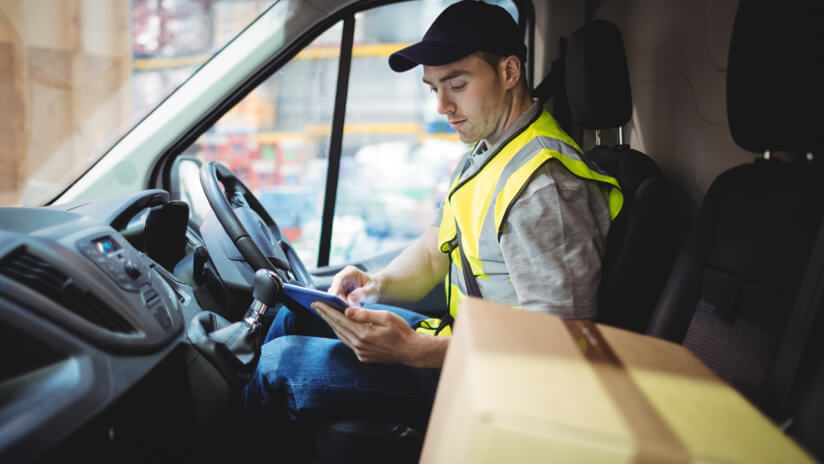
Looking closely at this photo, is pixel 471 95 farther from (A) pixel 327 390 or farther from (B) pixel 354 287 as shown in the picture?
(A) pixel 327 390

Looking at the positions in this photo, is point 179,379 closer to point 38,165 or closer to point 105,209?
point 105,209

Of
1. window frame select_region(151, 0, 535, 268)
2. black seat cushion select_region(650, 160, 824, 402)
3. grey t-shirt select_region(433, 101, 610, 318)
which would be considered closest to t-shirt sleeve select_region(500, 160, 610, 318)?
grey t-shirt select_region(433, 101, 610, 318)

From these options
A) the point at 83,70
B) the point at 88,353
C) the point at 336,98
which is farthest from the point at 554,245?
the point at 83,70

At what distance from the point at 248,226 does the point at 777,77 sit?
1.21m

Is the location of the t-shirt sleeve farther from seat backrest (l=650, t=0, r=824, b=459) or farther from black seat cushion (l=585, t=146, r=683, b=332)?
seat backrest (l=650, t=0, r=824, b=459)

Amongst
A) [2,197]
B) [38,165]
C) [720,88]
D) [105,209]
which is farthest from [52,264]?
[720,88]

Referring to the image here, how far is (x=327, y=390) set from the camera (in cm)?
103

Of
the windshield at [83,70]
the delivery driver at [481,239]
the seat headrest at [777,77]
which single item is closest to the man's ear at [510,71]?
the delivery driver at [481,239]

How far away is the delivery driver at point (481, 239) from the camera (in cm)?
103

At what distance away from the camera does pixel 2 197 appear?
5.15 ft

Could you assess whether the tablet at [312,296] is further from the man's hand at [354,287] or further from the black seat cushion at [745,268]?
the black seat cushion at [745,268]

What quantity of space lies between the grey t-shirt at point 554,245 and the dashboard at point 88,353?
0.64 m

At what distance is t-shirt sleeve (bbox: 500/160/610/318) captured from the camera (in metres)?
1.01

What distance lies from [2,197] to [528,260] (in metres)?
1.57
